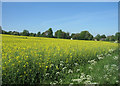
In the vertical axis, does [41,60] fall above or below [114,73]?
above

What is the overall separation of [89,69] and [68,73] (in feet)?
3.32

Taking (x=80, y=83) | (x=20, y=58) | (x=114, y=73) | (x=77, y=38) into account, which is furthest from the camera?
(x=77, y=38)

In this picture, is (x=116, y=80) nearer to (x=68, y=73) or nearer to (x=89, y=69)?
(x=89, y=69)

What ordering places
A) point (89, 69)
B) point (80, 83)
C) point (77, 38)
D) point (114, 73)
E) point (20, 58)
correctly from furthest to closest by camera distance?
point (77, 38) < point (89, 69) < point (20, 58) < point (114, 73) < point (80, 83)

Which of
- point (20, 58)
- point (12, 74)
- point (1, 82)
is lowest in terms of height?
point (1, 82)

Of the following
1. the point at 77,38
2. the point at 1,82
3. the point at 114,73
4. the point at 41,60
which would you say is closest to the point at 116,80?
the point at 114,73

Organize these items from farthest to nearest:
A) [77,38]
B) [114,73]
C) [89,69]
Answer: [77,38] → [89,69] → [114,73]

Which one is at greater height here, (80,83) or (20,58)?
(20,58)

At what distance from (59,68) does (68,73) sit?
0.45 metres

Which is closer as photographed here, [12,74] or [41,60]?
[12,74]

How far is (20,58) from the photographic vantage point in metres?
4.98

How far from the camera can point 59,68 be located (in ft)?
17.0

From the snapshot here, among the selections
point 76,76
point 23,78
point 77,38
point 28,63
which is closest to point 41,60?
point 28,63

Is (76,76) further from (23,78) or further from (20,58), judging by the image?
(20,58)
